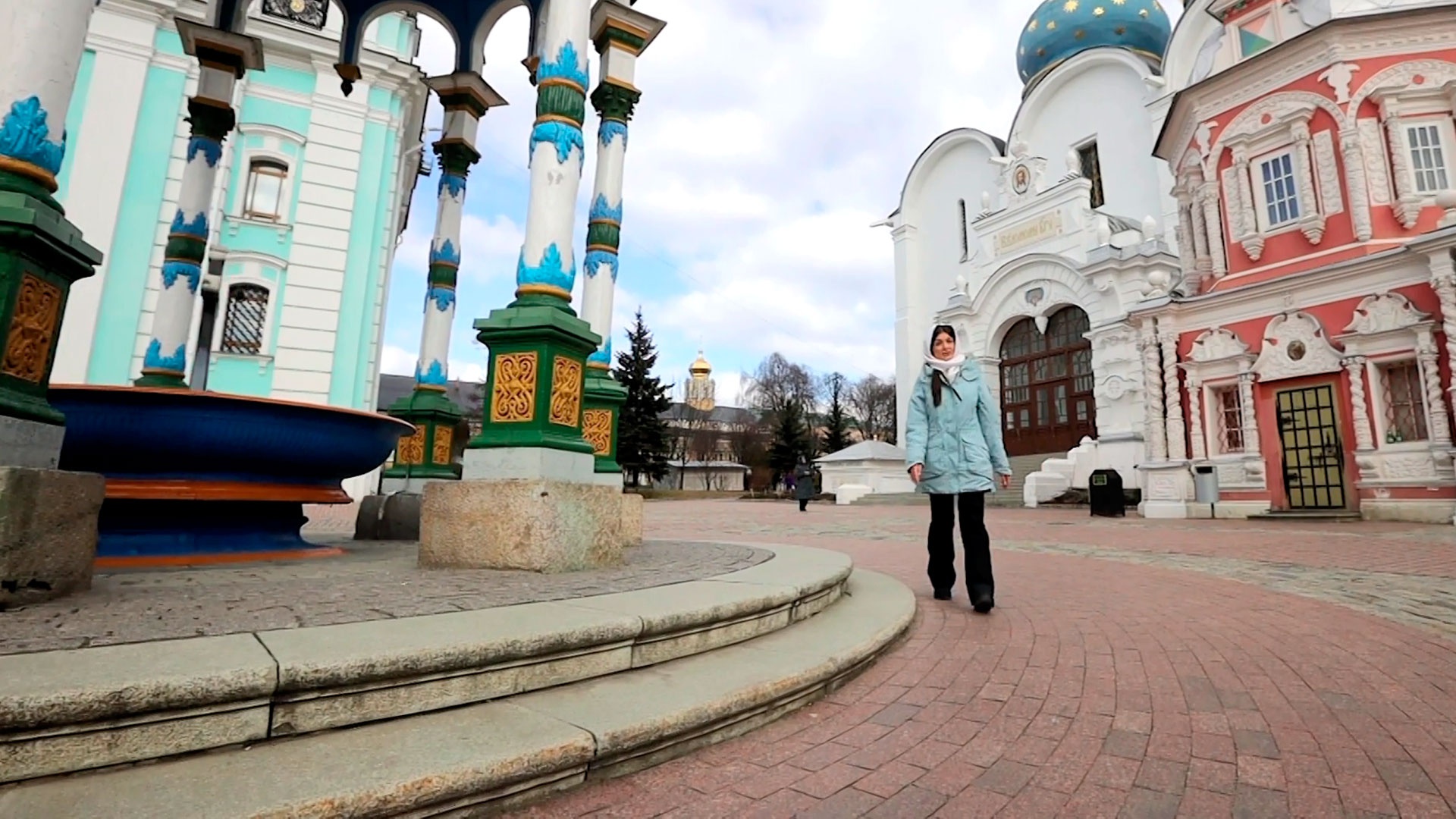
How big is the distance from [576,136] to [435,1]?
4424mm

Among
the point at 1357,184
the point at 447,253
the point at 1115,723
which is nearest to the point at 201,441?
the point at 447,253

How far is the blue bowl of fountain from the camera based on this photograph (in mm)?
3771

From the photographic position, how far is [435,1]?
7422mm

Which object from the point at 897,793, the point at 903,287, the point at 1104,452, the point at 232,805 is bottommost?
the point at 897,793

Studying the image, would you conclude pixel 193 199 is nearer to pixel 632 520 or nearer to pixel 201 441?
pixel 201 441

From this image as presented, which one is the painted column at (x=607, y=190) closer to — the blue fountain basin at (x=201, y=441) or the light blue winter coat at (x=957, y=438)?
the blue fountain basin at (x=201, y=441)

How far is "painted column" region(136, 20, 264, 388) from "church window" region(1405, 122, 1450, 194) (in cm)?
1825

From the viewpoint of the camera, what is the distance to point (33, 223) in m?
2.62

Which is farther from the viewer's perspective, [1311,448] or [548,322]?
[1311,448]

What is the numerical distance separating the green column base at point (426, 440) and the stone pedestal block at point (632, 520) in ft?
6.25

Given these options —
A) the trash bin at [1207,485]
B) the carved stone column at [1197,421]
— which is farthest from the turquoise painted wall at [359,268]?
the carved stone column at [1197,421]

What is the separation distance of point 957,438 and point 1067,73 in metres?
27.9

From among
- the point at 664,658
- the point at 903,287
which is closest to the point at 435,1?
the point at 664,658

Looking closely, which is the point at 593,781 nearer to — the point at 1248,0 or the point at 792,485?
the point at 1248,0
